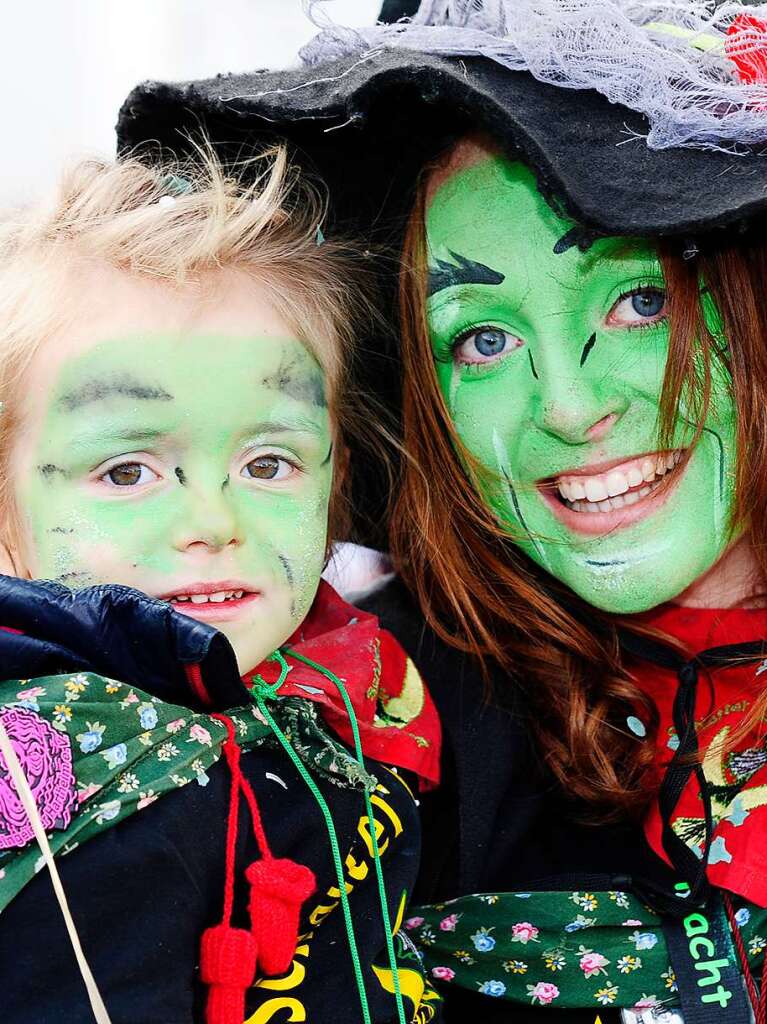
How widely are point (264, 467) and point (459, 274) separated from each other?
317 mm

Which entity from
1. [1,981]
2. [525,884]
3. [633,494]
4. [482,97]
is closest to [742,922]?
[525,884]

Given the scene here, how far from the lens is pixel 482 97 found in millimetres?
1240

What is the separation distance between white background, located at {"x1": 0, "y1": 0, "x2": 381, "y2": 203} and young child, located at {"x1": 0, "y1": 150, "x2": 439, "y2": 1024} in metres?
1.58

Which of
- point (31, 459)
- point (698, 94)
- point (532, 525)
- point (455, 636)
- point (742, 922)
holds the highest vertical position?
point (698, 94)

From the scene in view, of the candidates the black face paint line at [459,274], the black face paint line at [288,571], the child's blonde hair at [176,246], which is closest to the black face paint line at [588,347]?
the black face paint line at [459,274]

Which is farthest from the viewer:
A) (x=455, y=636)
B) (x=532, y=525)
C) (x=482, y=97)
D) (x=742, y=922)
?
(x=455, y=636)

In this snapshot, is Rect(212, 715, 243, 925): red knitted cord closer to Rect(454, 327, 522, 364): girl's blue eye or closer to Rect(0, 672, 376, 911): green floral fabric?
Rect(0, 672, 376, 911): green floral fabric

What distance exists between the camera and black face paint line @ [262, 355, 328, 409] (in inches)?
51.6

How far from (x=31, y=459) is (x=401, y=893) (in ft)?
1.88

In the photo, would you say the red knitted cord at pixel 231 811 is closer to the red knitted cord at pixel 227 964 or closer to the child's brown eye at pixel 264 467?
the red knitted cord at pixel 227 964

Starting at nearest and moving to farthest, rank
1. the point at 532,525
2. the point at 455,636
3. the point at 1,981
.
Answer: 1. the point at 1,981
2. the point at 532,525
3. the point at 455,636

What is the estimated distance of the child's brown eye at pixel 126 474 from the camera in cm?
125

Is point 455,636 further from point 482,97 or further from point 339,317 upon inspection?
point 482,97

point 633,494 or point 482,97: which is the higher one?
point 482,97
